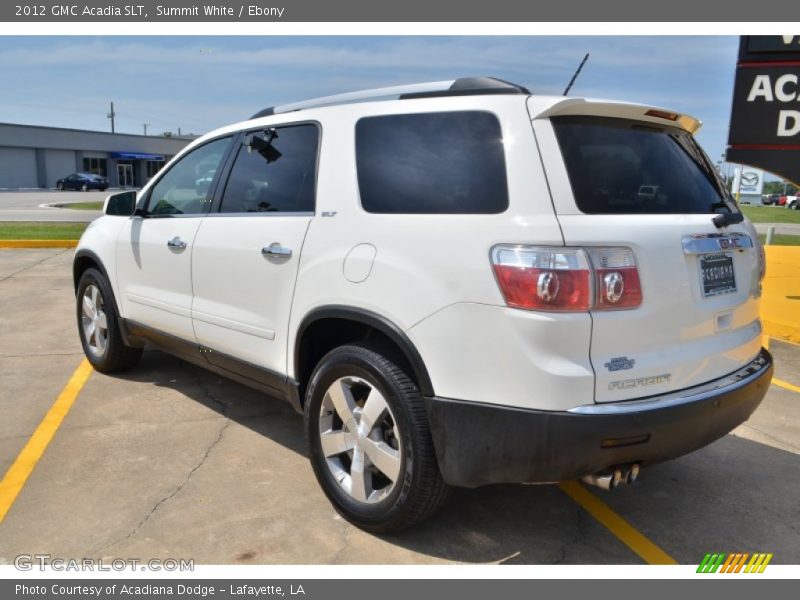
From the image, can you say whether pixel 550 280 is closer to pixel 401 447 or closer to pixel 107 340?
pixel 401 447

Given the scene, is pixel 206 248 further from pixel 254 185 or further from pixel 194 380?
pixel 194 380

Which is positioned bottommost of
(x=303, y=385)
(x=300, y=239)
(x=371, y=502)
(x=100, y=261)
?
(x=371, y=502)

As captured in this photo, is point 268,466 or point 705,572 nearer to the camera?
point 705,572

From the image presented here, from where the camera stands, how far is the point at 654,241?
268 centimetres

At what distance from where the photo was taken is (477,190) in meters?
2.75

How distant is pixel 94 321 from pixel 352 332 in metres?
3.04

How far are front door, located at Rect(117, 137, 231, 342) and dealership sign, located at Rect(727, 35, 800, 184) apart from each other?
658 centimetres

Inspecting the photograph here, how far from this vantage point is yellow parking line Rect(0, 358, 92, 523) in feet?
11.5

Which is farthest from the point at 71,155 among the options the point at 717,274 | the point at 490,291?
the point at 717,274

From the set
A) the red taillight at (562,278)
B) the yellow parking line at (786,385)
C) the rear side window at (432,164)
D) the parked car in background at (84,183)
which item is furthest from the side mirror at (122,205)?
the parked car in background at (84,183)

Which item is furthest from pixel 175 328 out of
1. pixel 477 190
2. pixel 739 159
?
pixel 739 159

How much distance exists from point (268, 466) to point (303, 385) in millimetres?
687

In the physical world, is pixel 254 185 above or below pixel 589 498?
above
